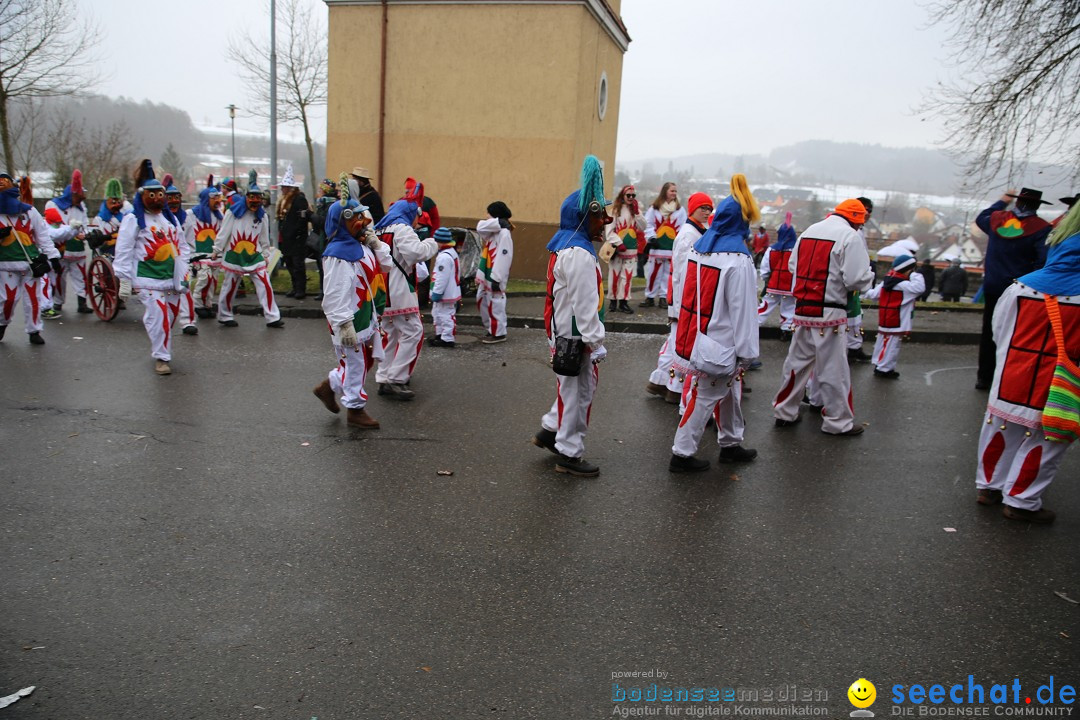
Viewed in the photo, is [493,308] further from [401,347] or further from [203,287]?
[203,287]

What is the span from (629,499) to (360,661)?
7.91 feet

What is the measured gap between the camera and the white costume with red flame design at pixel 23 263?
368 inches

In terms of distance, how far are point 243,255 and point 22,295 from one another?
8.96 ft

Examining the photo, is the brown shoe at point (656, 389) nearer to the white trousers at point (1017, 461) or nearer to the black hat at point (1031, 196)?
the white trousers at point (1017, 461)

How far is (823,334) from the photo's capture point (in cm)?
676

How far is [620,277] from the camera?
492 inches

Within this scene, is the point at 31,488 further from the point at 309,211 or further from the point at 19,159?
the point at 19,159

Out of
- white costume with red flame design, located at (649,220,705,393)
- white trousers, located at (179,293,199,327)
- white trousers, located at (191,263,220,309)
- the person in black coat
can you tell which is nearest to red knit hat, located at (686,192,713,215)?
white costume with red flame design, located at (649,220,705,393)

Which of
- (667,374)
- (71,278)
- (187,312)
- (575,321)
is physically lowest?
(187,312)

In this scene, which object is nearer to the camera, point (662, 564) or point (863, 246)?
point (662, 564)

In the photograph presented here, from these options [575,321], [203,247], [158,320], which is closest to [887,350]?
[575,321]

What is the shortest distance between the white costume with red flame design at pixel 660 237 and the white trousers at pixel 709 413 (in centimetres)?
669

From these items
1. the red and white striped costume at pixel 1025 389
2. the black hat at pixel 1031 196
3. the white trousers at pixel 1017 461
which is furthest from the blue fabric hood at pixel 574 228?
the black hat at pixel 1031 196

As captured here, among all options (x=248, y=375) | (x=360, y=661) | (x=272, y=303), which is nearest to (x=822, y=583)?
(x=360, y=661)
